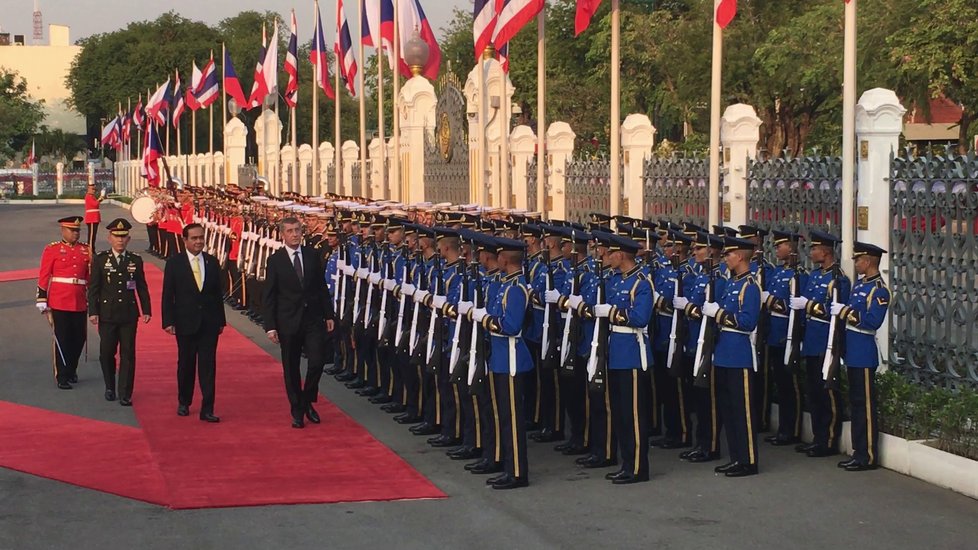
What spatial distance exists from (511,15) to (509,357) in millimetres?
8142

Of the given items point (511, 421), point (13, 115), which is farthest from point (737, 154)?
point (13, 115)

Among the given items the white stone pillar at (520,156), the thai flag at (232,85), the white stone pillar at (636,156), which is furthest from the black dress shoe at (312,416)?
the thai flag at (232,85)

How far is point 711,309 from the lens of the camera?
988cm

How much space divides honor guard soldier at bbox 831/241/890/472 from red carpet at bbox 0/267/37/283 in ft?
63.1

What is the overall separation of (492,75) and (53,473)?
13696 mm

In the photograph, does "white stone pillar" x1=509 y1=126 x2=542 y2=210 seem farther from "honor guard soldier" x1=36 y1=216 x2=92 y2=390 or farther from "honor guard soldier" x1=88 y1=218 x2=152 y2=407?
"honor guard soldier" x1=88 y1=218 x2=152 y2=407

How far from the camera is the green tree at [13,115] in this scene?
81.4 metres

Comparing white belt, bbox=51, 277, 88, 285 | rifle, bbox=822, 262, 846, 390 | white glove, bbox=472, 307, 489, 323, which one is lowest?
rifle, bbox=822, 262, 846, 390

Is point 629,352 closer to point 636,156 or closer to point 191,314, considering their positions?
point 191,314

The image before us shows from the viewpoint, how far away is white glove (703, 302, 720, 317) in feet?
32.3

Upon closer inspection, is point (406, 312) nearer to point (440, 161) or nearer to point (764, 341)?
point (764, 341)

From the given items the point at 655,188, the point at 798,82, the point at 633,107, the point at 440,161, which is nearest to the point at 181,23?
the point at 633,107

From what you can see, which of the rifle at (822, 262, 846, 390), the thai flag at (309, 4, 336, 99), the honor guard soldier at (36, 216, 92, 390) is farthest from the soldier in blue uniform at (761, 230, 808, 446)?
the thai flag at (309, 4, 336, 99)

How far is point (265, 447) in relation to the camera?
10859mm
